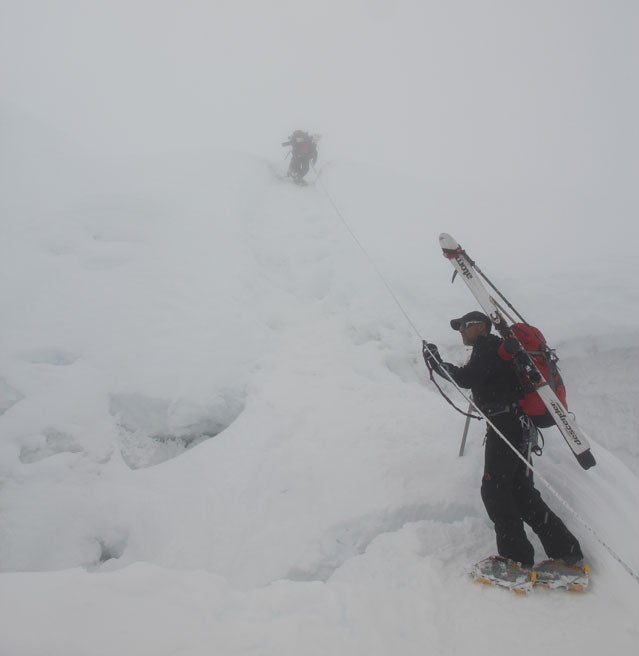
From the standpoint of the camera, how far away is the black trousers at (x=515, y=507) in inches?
125

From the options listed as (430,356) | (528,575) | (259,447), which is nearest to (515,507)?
(528,575)

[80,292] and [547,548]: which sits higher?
[547,548]

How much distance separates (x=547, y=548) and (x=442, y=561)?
84 cm

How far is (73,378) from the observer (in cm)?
514

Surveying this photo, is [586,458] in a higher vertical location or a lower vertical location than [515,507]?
higher

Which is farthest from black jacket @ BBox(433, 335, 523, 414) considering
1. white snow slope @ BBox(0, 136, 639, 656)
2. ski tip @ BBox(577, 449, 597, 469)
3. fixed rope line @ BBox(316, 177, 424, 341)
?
fixed rope line @ BBox(316, 177, 424, 341)

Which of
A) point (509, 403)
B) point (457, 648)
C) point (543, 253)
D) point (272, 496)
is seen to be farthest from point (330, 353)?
point (543, 253)

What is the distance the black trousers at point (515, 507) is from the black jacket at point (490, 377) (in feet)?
0.48

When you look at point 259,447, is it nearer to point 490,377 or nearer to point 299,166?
point 490,377

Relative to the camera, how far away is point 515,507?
3297 millimetres

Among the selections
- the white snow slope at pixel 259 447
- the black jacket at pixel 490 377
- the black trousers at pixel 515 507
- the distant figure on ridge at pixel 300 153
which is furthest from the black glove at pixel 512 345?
the distant figure on ridge at pixel 300 153

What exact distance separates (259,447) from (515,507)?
8.96ft

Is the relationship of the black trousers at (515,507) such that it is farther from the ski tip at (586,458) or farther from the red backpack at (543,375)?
the ski tip at (586,458)

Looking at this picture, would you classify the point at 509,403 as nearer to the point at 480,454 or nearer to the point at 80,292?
the point at 480,454
